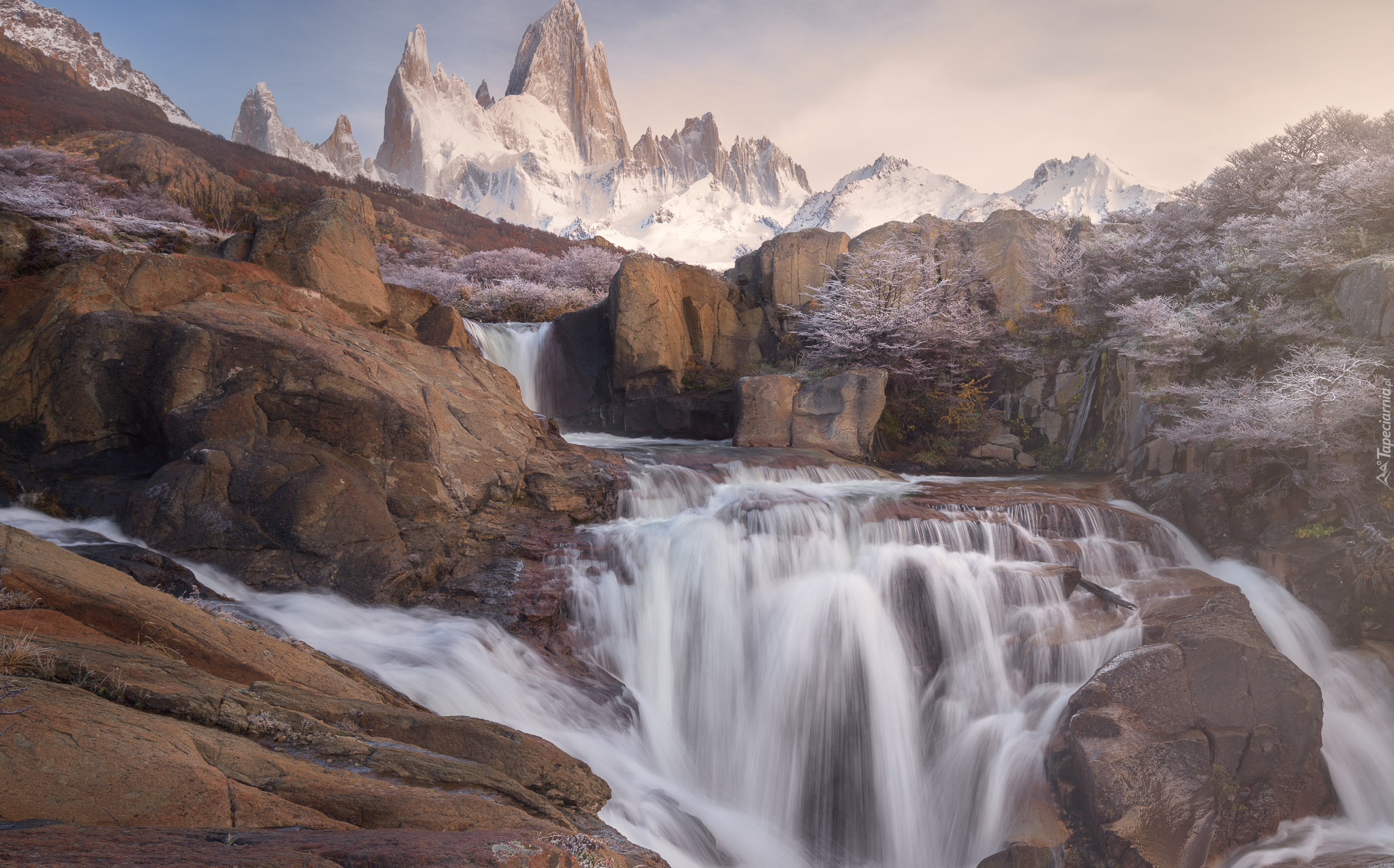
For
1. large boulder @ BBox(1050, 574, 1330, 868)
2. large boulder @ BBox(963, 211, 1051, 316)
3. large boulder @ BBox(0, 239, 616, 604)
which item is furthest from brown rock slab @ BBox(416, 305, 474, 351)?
large boulder @ BBox(963, 211, 1051, 316)

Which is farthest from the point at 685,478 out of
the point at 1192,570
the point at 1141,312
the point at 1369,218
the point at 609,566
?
the point at 1369,218

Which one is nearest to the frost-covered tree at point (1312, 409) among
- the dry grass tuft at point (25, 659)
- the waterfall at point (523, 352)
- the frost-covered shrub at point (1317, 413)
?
the frost-covered shrub at point (1317, 413)

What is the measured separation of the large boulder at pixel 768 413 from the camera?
14414mm

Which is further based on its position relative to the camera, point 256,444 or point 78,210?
point 78,210

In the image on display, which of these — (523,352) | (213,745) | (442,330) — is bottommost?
(213,745)

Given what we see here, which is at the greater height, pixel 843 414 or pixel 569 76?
pixel 569 76

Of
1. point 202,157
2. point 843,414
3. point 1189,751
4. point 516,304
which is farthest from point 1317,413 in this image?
point 202,157

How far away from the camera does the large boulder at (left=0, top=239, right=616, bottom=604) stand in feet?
23.3

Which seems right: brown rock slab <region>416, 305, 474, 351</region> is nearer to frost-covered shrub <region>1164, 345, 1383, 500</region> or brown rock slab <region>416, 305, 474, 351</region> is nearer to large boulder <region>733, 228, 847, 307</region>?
large boulder <region>733, 228, 847, 307</region>

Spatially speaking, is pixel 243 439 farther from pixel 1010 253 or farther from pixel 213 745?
pixel 1010 253

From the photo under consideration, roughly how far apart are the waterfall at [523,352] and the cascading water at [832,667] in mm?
8614

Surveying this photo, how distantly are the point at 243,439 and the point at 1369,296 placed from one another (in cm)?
1461

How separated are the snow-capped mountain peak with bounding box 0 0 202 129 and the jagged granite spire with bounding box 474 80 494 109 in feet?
218

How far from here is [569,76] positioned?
12731 centimetres
